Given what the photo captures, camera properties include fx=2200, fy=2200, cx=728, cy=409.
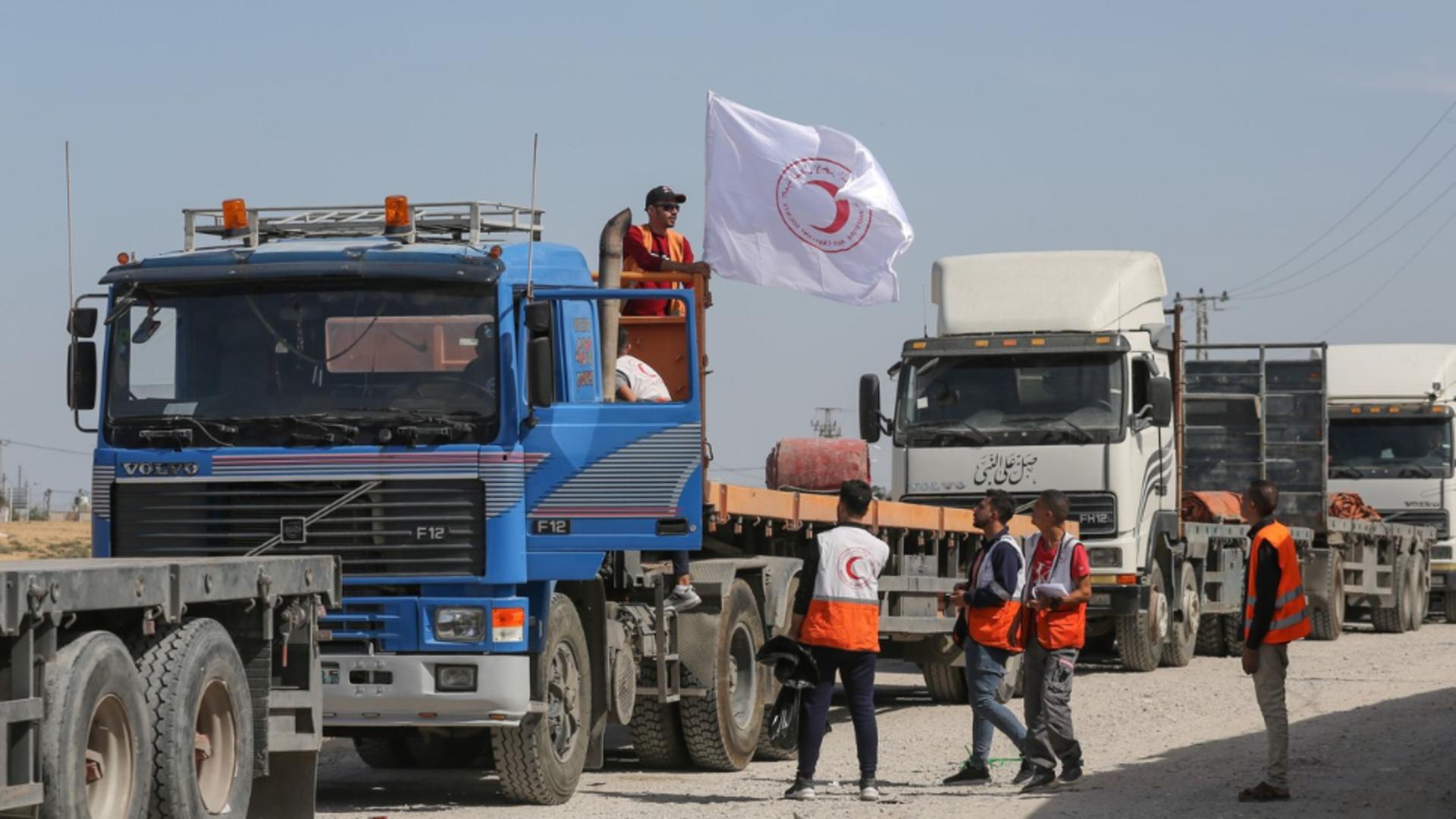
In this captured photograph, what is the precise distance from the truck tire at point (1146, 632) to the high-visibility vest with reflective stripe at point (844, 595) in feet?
33.1

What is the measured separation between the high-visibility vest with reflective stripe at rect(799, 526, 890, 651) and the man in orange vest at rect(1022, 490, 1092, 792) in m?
1.07

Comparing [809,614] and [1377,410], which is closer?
[809,614]

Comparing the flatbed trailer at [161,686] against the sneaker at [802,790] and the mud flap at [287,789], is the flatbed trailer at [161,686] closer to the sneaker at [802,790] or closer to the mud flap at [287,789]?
the mud flap at [287,789]

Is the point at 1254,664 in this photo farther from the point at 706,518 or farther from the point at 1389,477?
the point at 1389,477

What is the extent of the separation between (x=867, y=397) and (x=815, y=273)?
529 centimetres

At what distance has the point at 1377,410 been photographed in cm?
3034

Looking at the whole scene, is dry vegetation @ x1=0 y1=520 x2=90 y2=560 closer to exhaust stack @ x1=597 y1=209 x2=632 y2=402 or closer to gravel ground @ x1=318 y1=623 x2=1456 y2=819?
gravel ground @ x1=318 y1=623 x2=1456 y2=819

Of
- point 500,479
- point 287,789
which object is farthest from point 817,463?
point 287,789

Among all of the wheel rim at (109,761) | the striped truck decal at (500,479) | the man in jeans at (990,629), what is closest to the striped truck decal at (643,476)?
the striped truck decal at (500,479)

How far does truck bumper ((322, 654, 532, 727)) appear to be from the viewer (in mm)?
10992

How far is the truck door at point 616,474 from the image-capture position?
11.4 m

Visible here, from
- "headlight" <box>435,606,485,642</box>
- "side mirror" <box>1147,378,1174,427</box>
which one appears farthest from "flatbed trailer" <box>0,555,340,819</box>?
"side mirror" <box>1147,378,1174,427</box>

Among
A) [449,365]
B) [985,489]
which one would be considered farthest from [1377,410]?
[449,365]

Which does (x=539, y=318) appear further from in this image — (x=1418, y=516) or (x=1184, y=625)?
(x=1418, y=516)
